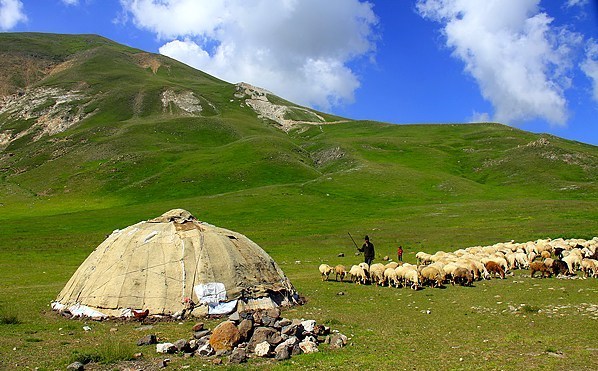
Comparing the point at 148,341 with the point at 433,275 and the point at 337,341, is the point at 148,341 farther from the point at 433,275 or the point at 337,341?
the point at 433,275

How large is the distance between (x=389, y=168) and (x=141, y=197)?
2359 inches

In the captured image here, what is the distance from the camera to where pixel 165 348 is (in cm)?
1497

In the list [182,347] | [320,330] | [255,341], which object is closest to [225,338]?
[255,341]

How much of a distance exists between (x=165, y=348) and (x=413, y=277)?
57.3ft

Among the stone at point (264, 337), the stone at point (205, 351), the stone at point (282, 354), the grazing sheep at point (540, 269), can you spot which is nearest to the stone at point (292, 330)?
the stone at point (264, 337)

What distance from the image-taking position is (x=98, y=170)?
11500 centimetres

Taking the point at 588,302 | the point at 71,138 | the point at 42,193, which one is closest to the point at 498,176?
the point at 588,302

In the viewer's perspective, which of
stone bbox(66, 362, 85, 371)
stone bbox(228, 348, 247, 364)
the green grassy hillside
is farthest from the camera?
the green grassy hillside

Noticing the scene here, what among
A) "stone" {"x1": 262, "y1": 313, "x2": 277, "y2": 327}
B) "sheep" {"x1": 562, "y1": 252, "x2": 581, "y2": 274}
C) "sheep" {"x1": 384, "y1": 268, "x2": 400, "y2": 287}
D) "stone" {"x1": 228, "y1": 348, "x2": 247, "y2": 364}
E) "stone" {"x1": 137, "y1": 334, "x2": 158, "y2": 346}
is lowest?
"stone" {"x1": 137, "y1": 334, "x2": 158, "y2": 346}

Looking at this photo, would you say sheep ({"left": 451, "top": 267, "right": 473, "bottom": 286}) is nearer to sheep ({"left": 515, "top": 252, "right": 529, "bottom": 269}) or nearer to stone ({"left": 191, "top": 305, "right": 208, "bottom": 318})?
sheep ({"left": 515, "top": 252, "right": 529, "bottom": 269})

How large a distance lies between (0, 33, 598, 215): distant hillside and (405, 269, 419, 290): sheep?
5641cm

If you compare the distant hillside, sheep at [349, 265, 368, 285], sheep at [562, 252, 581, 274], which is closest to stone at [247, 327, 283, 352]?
sheep at [349, 265, 368, 285]

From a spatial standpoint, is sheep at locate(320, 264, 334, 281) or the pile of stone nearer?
the pile of stone

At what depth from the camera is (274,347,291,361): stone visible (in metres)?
14.1
